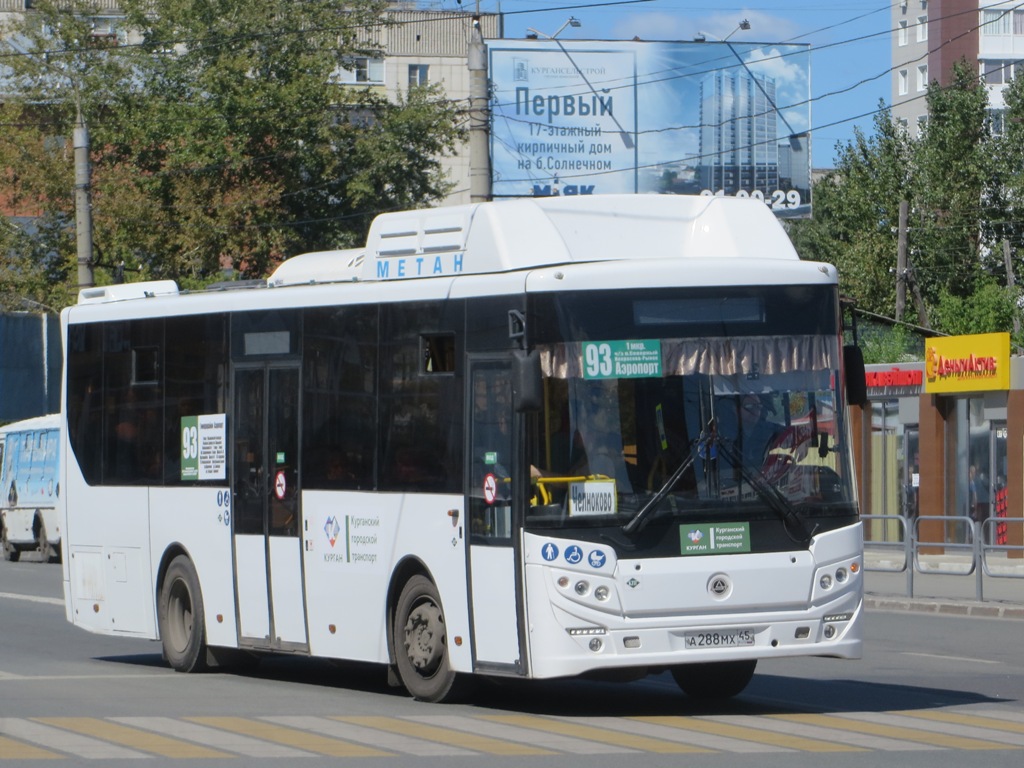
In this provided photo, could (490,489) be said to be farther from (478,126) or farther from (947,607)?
(947,607)

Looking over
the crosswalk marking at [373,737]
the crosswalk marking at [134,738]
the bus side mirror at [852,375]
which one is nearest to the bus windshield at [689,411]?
the bus side mirror at [852,375]

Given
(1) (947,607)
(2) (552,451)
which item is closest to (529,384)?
(2) (552,451)

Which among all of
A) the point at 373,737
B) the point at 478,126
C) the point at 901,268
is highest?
the point at 478,126

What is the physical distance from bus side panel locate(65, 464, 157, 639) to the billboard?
2782 centimetres

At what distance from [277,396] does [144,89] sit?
4390cm

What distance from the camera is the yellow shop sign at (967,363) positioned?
34.1 m

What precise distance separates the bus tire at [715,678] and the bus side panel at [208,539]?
129 inches

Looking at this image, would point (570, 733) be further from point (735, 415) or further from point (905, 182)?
point (905, 182)

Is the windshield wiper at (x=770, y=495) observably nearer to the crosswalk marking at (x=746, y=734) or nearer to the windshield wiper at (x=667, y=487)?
the windshield wiper at (x=667, y=487)

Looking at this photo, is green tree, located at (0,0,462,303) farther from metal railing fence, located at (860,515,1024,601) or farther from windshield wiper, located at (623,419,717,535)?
windshield wiper, located at (623,419,717,535)

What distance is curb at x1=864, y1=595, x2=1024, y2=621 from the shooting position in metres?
22.3

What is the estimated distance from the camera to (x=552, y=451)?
36.8ft

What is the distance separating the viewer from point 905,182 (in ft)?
189

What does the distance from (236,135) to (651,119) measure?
1320 cm
